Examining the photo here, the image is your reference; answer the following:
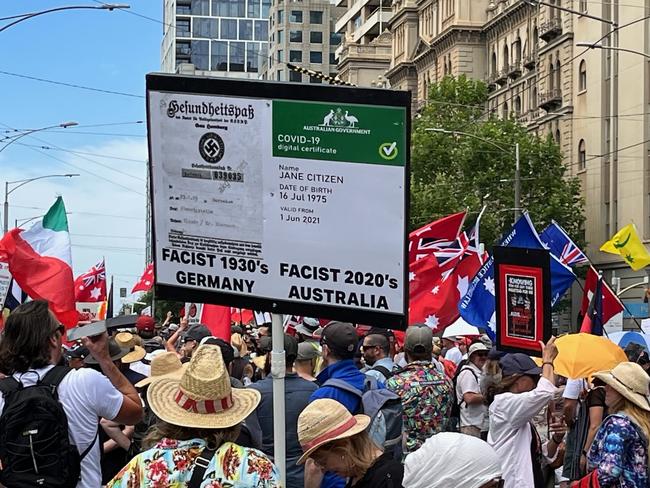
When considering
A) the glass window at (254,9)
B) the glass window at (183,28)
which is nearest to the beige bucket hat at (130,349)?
the glass window at (183,28)

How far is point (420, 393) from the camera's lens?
916 centimetres

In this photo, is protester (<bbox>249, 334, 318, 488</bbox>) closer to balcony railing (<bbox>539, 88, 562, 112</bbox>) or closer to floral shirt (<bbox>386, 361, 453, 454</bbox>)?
floral shirt (<bbox>386, 361, 453, 454</bbox>)

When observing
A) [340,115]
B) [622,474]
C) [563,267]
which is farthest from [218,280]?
[563,267]

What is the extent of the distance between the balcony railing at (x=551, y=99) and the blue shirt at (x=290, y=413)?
184ft

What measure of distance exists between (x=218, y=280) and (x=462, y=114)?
6164cm

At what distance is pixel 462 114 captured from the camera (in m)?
66.7

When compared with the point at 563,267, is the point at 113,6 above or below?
above

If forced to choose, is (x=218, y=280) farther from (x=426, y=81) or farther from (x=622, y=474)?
(x=426, y=81)

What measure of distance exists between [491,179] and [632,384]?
180ft

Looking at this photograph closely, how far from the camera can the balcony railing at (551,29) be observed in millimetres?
63719

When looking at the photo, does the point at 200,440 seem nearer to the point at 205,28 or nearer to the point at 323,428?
the point at 323,428

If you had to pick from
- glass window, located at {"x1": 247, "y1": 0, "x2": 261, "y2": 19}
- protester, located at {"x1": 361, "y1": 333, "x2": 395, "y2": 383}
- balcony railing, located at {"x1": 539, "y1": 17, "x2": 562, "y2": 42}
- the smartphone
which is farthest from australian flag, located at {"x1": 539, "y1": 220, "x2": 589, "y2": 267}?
glass window, located at {"x1": 247, "y1": 0, "x2": 261, "y2": 19}

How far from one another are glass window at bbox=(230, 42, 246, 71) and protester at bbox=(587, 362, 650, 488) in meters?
181

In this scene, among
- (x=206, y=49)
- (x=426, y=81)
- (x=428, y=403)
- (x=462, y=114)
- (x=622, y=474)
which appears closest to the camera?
(x=622, y=474)
